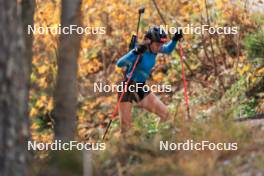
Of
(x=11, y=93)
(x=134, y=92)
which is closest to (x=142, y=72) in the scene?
(x=134, y=92)

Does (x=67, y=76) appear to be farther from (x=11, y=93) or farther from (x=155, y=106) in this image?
(x=155, y=106)

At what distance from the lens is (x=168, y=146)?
846 cm

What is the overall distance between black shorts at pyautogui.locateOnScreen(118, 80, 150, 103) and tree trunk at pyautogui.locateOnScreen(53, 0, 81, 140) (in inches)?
101

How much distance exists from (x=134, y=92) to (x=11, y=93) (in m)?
3.96

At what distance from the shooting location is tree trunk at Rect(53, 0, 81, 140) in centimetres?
799

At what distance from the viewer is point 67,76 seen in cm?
810

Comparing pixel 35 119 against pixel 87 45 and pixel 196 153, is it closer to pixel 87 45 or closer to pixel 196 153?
pixel 87 45

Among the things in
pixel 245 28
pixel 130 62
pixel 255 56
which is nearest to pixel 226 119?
pixel 130 62

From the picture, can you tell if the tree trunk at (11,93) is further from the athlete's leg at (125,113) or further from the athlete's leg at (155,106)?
the athlete's leg at (155,106)

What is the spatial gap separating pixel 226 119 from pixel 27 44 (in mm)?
2537

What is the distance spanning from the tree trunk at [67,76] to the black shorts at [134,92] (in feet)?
8.45

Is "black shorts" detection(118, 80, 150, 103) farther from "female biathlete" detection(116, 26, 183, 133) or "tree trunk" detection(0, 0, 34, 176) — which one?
"tree trunk" detection(0, 0, 34, 176)

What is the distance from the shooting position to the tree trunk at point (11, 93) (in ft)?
22.9

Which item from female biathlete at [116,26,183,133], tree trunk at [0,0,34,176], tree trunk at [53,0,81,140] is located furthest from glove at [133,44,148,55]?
tree trunk at [0,0,34,176]
